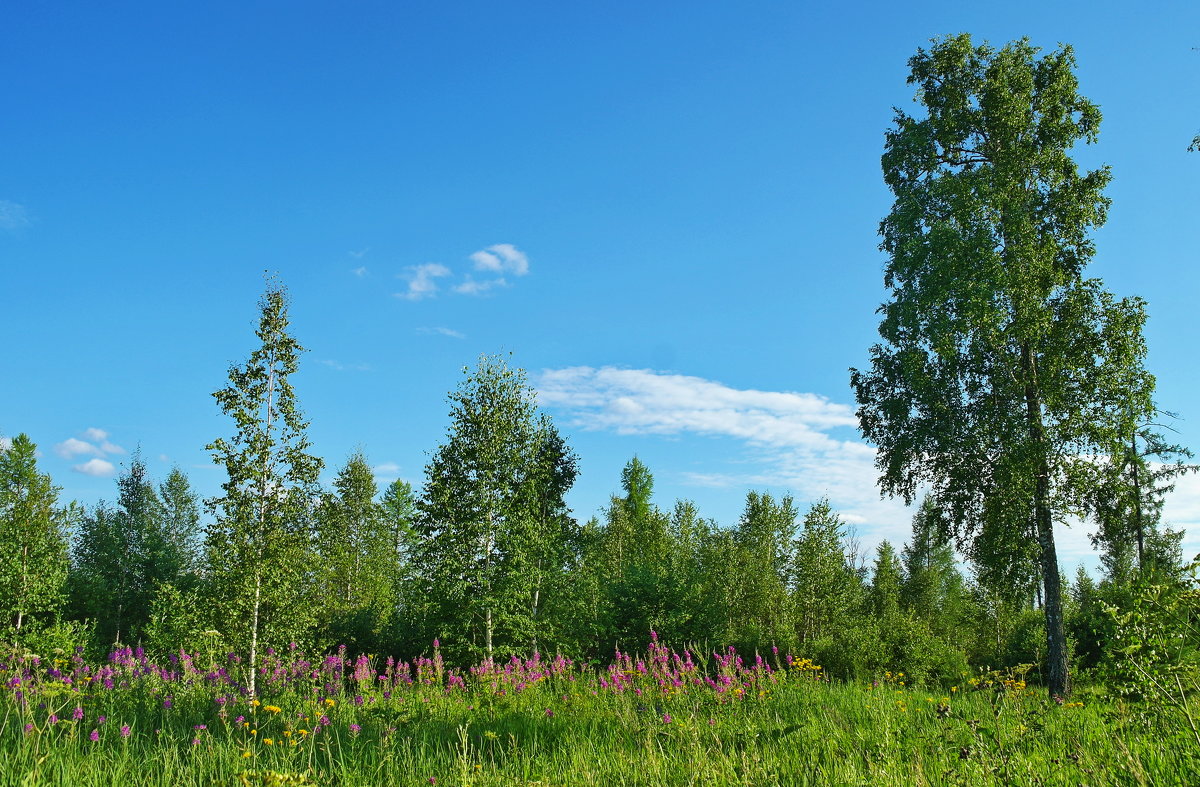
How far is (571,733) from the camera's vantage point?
605 centimetres

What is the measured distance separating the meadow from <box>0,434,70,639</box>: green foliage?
1789 cm

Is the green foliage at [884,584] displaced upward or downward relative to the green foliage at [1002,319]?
downward

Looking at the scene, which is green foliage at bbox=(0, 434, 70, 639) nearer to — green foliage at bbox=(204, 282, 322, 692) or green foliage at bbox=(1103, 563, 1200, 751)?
green foliage at bbox=(204, 282, 322, 692)

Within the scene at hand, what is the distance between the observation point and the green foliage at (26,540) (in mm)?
22078

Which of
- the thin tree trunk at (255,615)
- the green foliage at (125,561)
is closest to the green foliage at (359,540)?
the green foliage at (125,561)

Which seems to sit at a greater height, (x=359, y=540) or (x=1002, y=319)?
(x=1002, y=319)

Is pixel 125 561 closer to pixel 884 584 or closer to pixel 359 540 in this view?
pixel 359 540

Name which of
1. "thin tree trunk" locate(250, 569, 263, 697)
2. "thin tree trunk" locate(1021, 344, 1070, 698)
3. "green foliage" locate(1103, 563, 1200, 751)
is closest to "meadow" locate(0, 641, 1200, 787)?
"green foliage" locate(1103, 563, 1200, 751)

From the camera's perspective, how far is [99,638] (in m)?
33.4

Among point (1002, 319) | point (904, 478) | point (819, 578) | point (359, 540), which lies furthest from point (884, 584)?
point (359, 540)

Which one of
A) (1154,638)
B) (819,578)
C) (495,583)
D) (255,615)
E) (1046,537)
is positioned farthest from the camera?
(819,578)

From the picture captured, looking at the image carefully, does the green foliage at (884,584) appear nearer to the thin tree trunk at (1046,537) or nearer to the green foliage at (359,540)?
the thin tree trunk at (1046,537)

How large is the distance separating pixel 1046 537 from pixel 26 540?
30.0 meters

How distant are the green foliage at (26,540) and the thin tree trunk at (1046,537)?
92.9 ft
